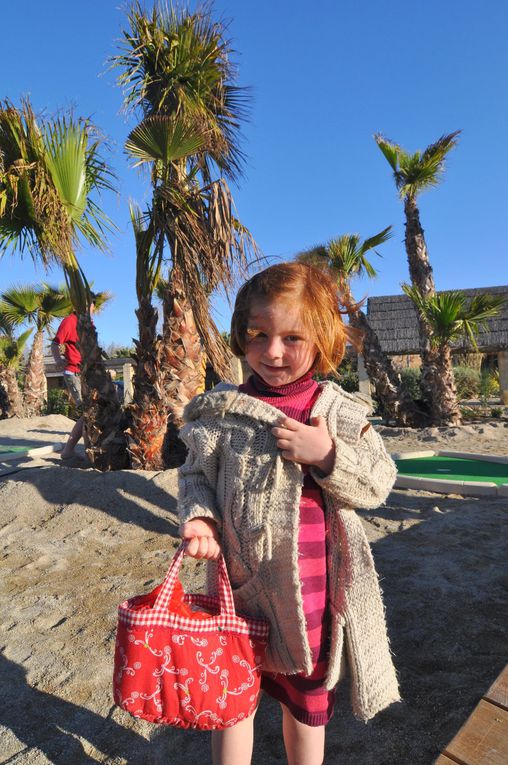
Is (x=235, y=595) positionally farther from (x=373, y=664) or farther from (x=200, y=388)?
(x=200, y=388)

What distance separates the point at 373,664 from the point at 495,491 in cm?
414

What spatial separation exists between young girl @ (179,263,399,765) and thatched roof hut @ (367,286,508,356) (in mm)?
16536

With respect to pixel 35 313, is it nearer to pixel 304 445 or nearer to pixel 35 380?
pixel 35 380

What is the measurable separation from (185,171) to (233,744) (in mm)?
5184

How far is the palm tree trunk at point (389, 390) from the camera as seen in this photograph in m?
11.3

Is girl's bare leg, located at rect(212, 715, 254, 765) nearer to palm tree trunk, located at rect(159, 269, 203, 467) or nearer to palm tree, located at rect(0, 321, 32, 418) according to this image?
palm tree trunk, located at rect(159, 269, 203, 467)

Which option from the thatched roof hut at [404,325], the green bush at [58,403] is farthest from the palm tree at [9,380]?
the thatched roof hut at [404,325]

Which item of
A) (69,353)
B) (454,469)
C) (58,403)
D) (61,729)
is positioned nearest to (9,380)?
(58,403)

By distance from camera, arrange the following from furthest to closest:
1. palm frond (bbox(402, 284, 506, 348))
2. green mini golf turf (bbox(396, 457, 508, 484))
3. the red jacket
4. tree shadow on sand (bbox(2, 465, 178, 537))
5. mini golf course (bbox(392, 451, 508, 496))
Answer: palm frond (bbox(402, 284, 506, 348))
the red jacket
green mini golf turf (bbox(396, 457, 508, 484))
mini golf course (bbox(392, 451, 508, 496))
tree shadow on sand (bbox(2, 465, 178, 537))

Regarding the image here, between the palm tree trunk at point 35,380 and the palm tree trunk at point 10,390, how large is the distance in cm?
59

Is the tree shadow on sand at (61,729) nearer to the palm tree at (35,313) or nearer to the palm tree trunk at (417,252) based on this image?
the palm tree trunk at (417,252)

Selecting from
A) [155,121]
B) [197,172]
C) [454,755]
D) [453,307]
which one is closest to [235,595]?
[454,755]

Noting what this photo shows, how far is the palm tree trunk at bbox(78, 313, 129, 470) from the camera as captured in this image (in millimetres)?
5832

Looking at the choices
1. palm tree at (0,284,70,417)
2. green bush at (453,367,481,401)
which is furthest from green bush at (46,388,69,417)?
green bush at (453,367,481,401)
